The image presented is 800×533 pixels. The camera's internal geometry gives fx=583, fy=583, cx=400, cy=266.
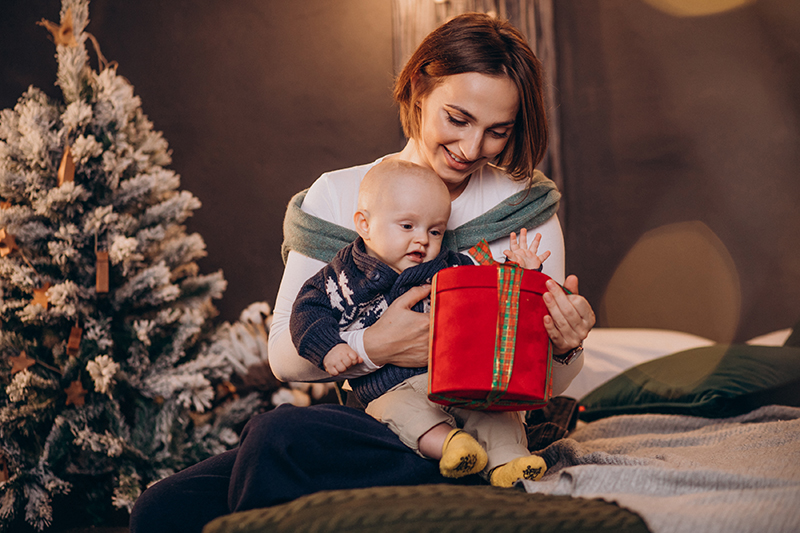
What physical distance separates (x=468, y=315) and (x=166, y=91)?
278cm

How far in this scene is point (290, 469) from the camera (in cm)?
99

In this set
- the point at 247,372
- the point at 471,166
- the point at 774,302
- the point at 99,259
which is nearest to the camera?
the point at 471,166

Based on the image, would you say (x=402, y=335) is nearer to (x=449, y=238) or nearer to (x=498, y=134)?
(x=449, y=238)

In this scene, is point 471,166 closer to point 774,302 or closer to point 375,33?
point 774,302

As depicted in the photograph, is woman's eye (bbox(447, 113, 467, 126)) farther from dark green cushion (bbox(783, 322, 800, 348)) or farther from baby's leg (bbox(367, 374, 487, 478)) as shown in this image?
dark green cushion (bbox(783, 322, 800, 348))

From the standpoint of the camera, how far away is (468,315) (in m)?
1.01

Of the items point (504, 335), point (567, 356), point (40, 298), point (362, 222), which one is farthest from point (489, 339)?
point (40, 298)

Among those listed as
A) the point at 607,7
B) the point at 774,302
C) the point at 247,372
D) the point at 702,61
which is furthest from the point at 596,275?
the point at 247,372

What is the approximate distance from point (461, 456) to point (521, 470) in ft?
0.41

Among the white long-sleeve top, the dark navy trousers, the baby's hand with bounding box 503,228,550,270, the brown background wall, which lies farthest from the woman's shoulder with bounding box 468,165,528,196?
the brown background wall

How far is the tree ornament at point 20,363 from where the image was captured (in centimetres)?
194

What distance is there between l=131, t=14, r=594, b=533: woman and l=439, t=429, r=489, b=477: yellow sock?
80 mm

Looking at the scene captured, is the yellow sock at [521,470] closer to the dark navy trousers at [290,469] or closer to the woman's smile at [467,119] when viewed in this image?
the dark navy trousers at [290,469]

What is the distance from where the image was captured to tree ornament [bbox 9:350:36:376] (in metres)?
1.94
